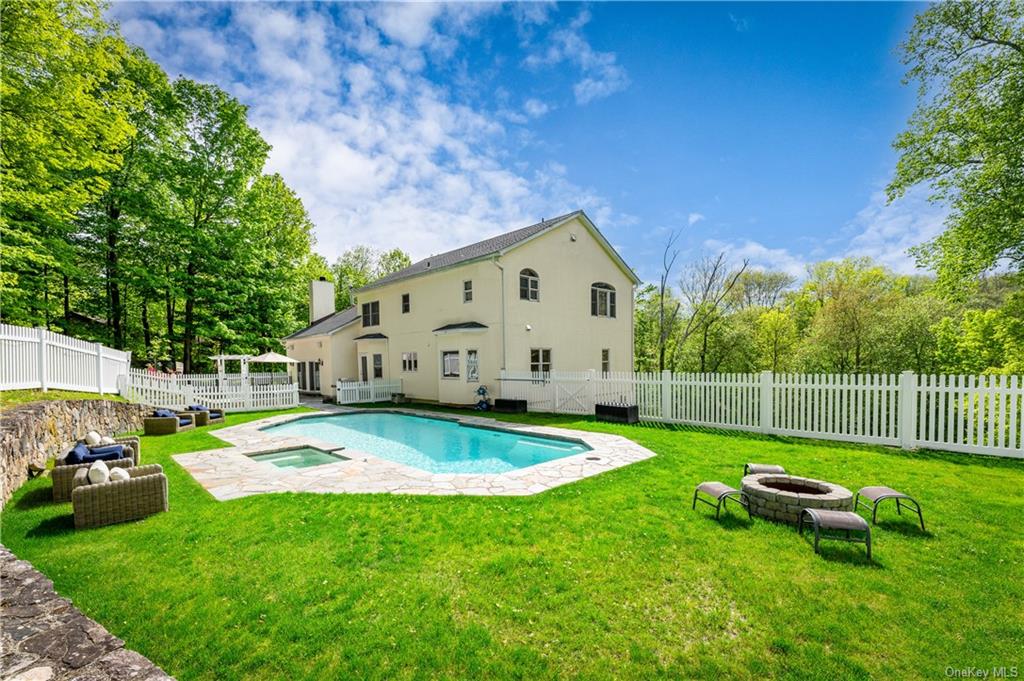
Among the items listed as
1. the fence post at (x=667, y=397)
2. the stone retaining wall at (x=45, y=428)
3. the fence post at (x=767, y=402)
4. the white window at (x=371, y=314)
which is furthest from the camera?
the white window at (x=371, y=314)

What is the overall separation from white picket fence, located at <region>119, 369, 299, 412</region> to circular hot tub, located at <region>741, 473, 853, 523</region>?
17.4 meters

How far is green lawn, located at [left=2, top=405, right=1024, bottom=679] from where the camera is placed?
2.71 metres

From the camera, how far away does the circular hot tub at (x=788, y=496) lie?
470 centimetres

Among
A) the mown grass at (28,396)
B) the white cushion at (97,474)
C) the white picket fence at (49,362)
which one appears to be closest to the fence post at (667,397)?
the white cushion at (97,474)

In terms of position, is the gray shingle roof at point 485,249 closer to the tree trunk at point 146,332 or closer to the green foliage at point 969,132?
the green foliage at point 969,132

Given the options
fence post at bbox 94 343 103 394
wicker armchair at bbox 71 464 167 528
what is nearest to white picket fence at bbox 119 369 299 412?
fence post at bbox 94 343 103 394

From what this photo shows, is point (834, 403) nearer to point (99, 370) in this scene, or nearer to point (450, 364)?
point (450, 364)

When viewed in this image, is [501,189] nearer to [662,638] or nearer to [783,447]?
[783,447]

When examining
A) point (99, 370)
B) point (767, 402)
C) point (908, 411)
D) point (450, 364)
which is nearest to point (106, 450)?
point (99, 370)

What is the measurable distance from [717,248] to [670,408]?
62.2ft

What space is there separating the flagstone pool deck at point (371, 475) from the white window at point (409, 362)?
9625 mm

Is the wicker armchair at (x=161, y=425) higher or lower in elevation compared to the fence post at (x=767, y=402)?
lower

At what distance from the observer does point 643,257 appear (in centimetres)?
2947

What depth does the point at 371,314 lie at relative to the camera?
22.3m
